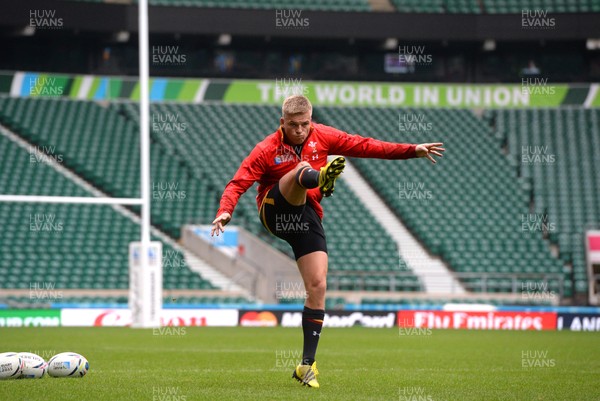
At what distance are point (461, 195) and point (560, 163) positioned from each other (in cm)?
354

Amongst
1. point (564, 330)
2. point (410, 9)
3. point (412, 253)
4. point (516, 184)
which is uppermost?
point (410, 9)

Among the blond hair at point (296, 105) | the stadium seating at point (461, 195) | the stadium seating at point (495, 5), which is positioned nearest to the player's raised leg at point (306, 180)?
the blond hair at point (296, 105)

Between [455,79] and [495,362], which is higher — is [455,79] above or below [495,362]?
above

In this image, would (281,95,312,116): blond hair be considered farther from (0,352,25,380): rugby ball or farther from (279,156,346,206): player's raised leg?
(0,352,25,380): rugby ball

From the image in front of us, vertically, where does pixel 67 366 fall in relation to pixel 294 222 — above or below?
below

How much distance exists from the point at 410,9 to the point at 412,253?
8.01 m

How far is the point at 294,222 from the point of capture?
7.17 metres

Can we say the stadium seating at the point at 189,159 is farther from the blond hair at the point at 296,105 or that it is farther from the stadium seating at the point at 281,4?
the blond hair at the point at 296,105

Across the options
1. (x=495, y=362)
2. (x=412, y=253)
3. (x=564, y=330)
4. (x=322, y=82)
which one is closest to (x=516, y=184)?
(x=412, y=253)

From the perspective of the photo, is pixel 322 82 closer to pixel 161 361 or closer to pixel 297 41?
pixel 297 41

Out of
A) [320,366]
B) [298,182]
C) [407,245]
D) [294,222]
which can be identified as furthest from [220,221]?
[407,245]

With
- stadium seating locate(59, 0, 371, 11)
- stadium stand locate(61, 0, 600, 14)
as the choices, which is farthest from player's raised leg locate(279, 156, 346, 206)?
stadium stand locate(61, 0, 600, 14)

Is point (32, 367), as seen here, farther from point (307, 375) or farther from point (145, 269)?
point (145, 269)

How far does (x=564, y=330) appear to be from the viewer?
1917 cm
